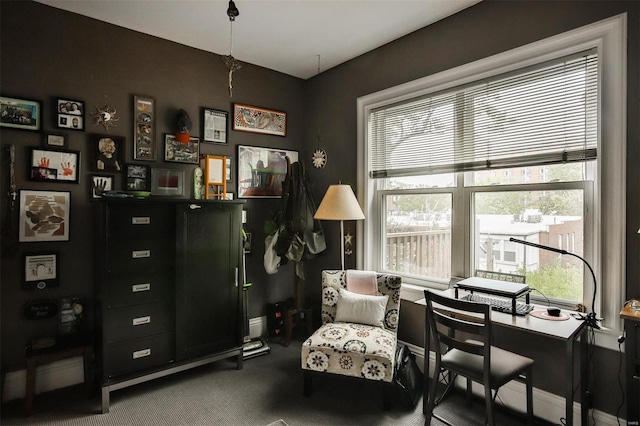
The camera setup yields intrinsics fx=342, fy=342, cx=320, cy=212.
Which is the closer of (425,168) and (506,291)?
(506,291)

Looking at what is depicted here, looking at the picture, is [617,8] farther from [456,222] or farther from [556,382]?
[556,382]

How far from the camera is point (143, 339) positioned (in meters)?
2.44

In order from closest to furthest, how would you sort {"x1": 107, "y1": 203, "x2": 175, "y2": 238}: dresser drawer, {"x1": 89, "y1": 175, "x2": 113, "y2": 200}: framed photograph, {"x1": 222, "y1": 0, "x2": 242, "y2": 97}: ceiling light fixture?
{"x1": 222, "y1": 0, "x2": 242, "y2": 97}: ceiling light fixture
{"x1": 107, "y1": 203, "x2": 175, "y2": 238}: dresser drawer
{"x1": 89, "y1": 175, "x2": 113, "y2": 200}: framed photograph

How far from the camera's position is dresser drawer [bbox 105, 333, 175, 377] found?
2324 millimetres

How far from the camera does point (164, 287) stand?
2.52m

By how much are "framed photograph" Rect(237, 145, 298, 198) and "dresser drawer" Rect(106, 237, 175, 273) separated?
110cm

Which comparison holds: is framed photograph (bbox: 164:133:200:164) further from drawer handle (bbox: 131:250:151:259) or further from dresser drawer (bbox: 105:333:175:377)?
dresser drawer (bbox: 105:333:175:377)

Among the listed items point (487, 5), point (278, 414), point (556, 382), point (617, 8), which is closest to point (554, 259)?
point (556, 382)

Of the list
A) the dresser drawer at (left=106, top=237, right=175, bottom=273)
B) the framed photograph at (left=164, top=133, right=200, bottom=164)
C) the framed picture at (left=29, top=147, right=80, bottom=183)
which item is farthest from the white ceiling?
the dresser drawer at (left=106, top=237, right=175, bottom=273)

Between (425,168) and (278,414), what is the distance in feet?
7.05

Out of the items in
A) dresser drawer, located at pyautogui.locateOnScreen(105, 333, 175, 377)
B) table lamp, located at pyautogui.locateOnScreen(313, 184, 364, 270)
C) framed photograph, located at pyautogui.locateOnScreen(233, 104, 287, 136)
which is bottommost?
dresser drawer, located at pyautogui.locateOnScreen(105, 333, 175, 377)

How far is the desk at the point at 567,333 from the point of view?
1730 mm

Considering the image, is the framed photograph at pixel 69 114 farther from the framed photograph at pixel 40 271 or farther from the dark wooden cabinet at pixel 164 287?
the framed photograph at pixel 40 271

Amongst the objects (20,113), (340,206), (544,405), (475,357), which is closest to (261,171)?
(340,206)
